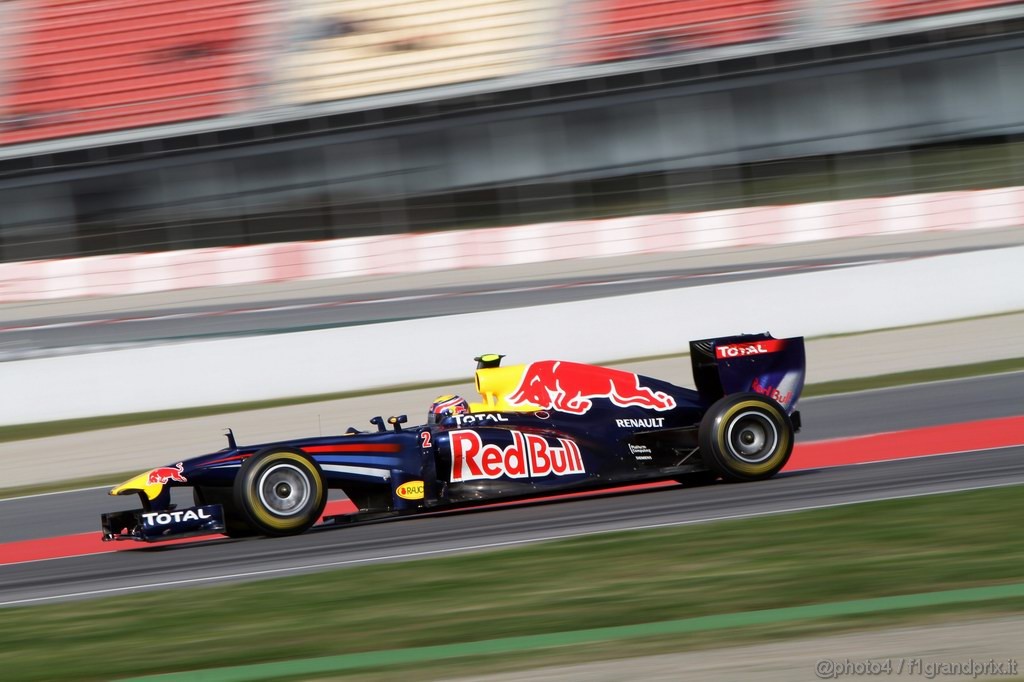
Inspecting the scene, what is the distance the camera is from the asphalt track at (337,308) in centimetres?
1825

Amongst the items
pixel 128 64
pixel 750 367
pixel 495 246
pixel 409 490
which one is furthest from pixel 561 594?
pixel 128 64

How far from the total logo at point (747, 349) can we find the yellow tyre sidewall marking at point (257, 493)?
9.10 feet

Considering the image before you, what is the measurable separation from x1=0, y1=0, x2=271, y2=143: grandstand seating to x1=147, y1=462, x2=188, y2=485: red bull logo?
18.0 m

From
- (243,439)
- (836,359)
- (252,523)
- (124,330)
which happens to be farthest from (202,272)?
(252,523)

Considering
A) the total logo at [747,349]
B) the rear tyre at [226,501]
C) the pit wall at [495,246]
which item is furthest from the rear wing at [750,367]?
the pit wall at [495,246]

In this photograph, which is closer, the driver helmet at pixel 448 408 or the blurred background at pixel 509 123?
the driver helmet at pixel 448 408

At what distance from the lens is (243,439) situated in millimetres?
13328

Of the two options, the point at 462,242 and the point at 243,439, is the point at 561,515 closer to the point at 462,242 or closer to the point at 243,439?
the point at 243,439

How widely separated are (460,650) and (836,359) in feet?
35.1

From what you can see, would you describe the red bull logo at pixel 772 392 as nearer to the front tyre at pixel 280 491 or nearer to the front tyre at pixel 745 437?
the front tyre at pixel 745 437

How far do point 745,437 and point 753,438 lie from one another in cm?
6

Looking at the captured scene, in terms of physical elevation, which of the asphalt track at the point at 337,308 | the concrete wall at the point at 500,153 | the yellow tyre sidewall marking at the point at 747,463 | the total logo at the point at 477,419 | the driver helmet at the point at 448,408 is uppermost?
the concrete wall at the point at 500,153

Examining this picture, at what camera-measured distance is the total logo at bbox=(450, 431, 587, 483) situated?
25.5ft

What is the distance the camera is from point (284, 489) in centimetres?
763
